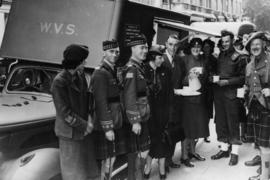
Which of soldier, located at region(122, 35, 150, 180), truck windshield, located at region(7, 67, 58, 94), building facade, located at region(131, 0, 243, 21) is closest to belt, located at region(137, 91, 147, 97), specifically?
soldier, located at region(122, 35, 150, 180)

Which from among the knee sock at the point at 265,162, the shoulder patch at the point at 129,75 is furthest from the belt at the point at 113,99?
the knee sock at the point at 265,162

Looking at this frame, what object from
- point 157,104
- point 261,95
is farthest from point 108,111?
point 261,95

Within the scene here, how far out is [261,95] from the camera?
13.3 feet

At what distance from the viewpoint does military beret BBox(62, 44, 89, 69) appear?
3.07m

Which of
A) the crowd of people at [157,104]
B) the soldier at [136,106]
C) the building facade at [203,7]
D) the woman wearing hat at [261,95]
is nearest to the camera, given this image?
the crowd of people at [157,104]

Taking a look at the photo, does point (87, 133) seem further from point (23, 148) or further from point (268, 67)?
point (268, 67)

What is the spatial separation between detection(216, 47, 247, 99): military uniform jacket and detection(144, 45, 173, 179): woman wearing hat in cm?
104

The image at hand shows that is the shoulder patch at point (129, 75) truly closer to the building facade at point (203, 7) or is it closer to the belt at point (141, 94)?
the belt at point (141, 94)

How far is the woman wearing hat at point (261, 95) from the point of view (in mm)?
4039

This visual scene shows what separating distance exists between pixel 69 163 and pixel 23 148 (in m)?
0.55

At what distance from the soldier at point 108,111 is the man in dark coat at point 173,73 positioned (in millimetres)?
Answer: 1184

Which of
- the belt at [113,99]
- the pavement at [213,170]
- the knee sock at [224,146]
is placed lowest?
the pavement at [213,170]

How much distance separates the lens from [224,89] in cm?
511

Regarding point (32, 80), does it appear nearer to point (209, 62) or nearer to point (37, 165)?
point (37, 165)
